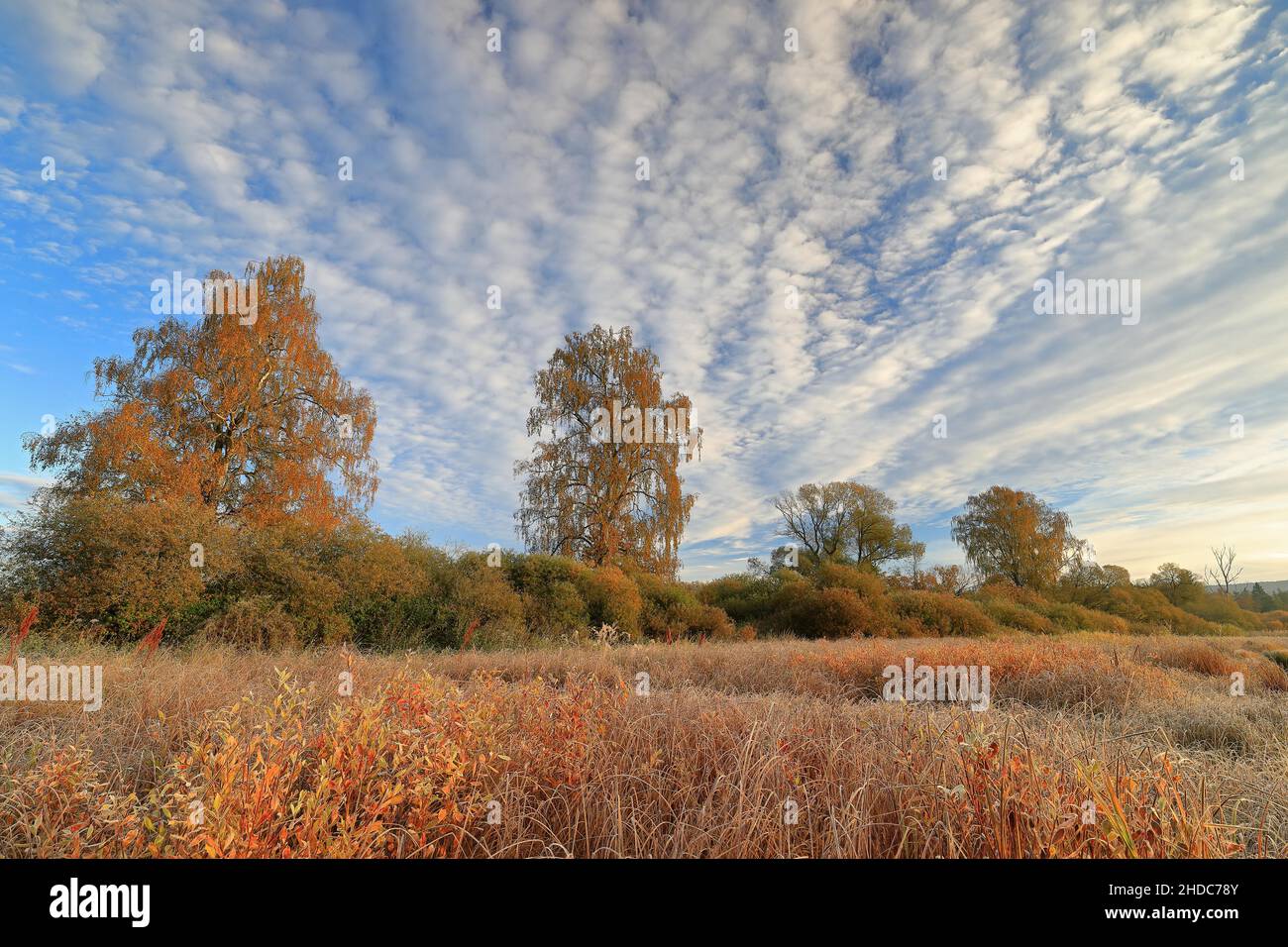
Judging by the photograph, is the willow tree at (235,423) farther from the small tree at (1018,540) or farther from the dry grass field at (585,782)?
the small tree at (1018,540)

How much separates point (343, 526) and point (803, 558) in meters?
21.8

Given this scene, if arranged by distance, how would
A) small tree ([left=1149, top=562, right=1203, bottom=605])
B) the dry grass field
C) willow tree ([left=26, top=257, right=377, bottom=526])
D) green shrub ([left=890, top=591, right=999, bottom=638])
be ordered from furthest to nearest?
1. small tree ([left=1149, top=562, right=1203, bottom=605])
2. green shrub ([left=890, top=591, right=999, bottom=638])
3. willow tree ([left=26, top=257, right=377, bottom=526])
4. the dry grass field

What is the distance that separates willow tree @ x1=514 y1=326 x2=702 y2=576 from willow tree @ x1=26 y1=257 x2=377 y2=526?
6.01 meters

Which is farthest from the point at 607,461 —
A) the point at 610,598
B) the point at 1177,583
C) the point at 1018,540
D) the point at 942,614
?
the point at 1177,583

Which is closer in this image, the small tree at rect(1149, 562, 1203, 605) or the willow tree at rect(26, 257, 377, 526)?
the willow tree at rect(26, 257, 377, 526)

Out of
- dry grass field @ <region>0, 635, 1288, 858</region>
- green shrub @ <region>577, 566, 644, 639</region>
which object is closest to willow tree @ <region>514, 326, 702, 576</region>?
green shrub @ <region>577, 566, 644, 639</region>

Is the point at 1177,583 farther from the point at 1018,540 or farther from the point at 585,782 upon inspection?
the point at 585,782

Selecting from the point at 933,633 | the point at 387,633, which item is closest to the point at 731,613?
the point at 933,633

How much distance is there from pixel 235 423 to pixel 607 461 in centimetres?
1145

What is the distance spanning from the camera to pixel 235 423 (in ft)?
52.3

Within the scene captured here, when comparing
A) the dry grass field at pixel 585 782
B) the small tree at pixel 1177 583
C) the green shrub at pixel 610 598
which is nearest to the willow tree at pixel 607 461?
the green shrub at pixel 610 598

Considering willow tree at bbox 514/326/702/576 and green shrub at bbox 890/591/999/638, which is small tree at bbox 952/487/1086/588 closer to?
green shrub at bbox 890/591/999/638

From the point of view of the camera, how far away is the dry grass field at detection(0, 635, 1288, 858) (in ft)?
6.95
